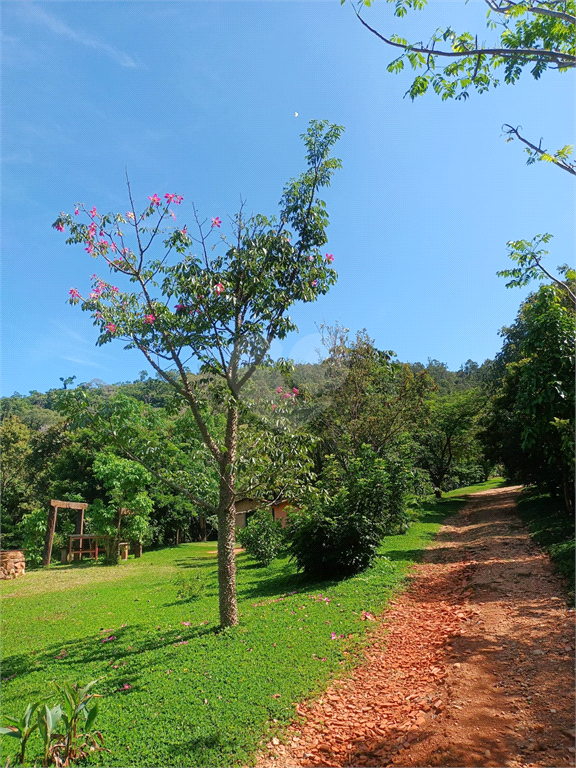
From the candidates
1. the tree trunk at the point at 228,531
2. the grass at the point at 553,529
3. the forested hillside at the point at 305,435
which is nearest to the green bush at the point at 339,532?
the forested hillside at the point at 305,435

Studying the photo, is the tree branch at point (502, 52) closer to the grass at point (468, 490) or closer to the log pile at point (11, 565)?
the log pile at point (11, 565)

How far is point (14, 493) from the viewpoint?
27.2m

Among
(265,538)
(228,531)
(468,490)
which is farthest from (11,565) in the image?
(468,490)

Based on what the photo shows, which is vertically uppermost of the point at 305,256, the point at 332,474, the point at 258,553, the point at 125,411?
the point at 305,256

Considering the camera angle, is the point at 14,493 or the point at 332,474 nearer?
the point at 332,474

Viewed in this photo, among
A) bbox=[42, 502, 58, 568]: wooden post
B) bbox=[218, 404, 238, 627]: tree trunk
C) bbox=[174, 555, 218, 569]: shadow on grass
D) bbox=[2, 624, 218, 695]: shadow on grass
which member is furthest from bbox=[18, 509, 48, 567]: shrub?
bbox=[218, 404, 238, 627]: tree trunk

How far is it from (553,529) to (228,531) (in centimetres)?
966

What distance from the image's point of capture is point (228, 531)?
6.39 meters

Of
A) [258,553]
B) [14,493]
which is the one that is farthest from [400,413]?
[14,493]

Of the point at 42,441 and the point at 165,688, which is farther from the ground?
the point at 42,441

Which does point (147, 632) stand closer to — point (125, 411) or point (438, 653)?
point (125, 411)

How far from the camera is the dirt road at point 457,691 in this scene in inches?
126

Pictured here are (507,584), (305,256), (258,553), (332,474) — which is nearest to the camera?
(305,256)

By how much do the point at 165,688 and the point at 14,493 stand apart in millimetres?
27767
